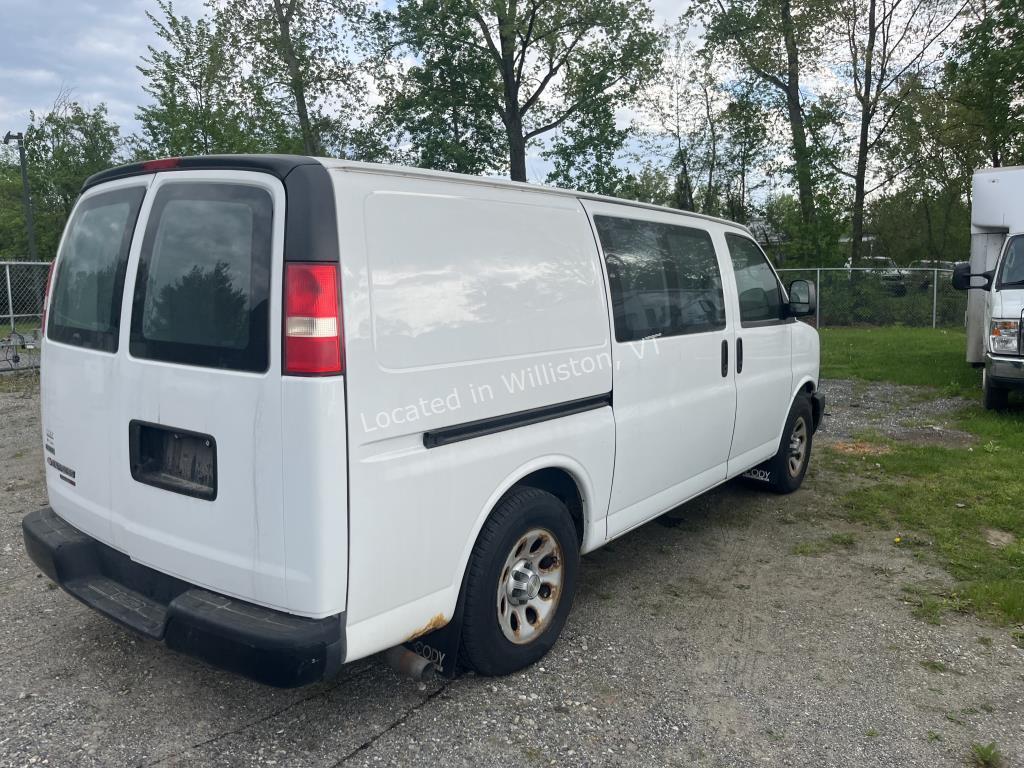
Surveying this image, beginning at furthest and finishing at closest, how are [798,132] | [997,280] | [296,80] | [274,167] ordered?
[798,132], [296,80], [997,280], [274,167]

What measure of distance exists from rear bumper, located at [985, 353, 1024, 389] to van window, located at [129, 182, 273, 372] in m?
8.61

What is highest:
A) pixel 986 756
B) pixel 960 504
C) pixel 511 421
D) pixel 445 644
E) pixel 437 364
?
pixel 437 364

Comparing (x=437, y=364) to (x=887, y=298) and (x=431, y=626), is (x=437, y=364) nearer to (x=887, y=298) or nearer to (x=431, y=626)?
(x=431, y=626)

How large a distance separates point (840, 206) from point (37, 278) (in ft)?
79.3

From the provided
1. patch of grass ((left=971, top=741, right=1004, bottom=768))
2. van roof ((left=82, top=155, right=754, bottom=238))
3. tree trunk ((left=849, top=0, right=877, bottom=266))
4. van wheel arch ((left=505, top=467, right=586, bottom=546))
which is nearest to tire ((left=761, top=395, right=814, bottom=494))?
van wheel arch ((left=505, top=467, right=586, bottom=546))

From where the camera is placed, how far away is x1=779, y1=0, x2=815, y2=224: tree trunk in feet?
85.9

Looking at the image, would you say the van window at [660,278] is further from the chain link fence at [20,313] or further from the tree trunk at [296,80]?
the tree trunk at [296,80]

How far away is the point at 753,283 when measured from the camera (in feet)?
17.4

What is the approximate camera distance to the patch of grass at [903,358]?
12.1 metres

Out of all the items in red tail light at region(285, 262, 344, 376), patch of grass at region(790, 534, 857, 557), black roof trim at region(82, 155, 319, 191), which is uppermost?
black roof trim at region(82, 155, 319, 191)

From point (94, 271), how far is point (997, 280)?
31.0 feet

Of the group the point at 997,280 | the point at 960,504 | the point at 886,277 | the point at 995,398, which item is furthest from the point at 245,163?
the point at 886,277

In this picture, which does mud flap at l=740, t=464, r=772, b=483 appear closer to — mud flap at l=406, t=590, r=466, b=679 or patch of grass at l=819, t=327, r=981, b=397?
mud flap at l=406, t=590, r=466, b=679

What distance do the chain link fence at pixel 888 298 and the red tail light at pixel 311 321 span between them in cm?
2012
